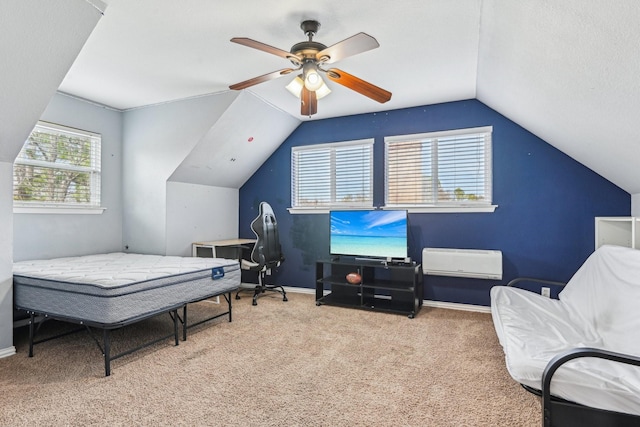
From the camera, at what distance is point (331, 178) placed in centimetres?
473

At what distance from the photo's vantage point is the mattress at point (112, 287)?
2.29 m

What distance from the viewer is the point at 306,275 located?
4816 millimetres

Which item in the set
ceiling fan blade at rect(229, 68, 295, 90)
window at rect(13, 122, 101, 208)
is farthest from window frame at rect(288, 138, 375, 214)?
window at rect(13, 122, 101, 208)

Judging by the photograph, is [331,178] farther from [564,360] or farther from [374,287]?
[564,360]

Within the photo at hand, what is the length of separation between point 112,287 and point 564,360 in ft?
8.31

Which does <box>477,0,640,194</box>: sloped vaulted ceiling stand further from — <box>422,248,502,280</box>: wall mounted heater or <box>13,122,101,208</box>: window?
<box>13,122,101,208</box>: window

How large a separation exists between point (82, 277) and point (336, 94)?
291 cm

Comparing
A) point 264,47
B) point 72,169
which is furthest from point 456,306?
point 72,169

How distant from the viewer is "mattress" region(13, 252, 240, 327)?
2293 millimetres

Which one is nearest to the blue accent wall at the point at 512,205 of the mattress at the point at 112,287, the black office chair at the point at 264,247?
the black office chair at the point at 264,247

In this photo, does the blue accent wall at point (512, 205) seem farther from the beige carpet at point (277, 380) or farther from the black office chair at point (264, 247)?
the beige carpet at point (277, 380)

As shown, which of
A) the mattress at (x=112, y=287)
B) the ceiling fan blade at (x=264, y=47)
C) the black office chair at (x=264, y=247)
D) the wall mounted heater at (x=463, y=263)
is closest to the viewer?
the ceiling fan blade at (x=264, y=47)

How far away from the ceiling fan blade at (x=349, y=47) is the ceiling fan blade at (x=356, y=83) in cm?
13

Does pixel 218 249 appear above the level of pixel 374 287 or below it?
above
